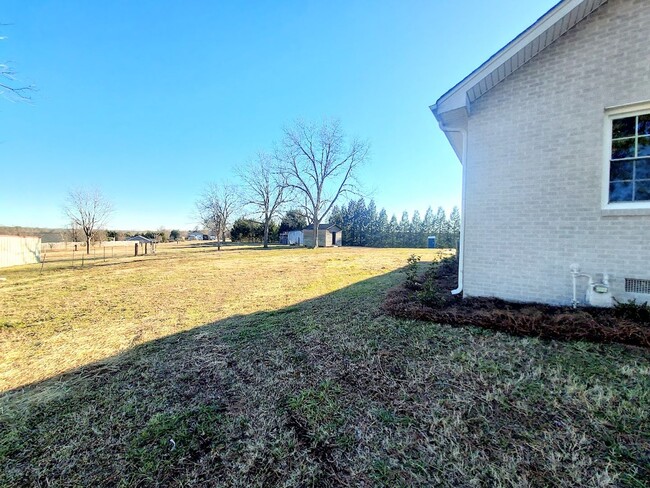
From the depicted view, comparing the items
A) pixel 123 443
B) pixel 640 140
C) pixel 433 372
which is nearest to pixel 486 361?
pixel 433 372

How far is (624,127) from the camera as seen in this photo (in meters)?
4.12

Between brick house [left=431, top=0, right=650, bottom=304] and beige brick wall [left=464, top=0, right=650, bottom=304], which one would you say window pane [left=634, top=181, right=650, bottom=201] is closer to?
brick house [left=431, top=0, right=650, bottom=304]

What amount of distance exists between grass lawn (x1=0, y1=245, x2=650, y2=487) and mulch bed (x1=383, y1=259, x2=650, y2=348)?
0.19 meters

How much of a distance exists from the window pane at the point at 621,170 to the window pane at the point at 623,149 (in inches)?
4.1

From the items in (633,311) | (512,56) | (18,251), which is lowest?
(18,251)

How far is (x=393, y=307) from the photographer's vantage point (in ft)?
16.0

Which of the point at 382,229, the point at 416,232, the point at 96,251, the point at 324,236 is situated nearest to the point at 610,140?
the point at 324,236

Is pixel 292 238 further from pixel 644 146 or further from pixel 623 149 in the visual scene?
pixel 644 146

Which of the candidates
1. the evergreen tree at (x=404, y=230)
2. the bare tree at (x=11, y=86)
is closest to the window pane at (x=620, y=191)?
the bare tree at (x=11, y=86)

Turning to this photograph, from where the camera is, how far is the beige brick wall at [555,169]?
3.99m

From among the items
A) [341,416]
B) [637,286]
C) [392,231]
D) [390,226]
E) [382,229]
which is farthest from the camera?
[382,229]

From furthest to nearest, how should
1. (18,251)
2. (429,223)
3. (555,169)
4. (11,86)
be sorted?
(429,223) < (18,251) < (555,169) < (11,86)

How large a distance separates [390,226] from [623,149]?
1608 inches

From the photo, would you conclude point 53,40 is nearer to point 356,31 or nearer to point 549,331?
point 356,31
